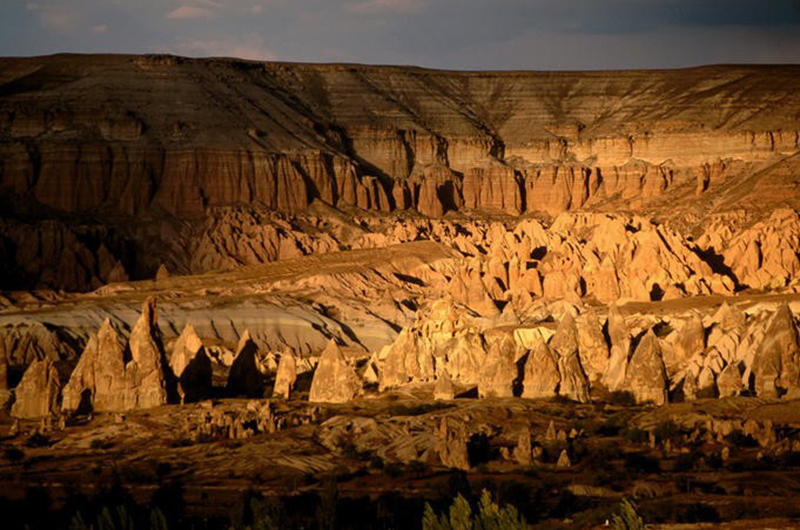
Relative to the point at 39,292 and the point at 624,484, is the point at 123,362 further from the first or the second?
the point at 39,292

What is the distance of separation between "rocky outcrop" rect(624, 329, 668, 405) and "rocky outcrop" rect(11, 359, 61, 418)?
27.0 m

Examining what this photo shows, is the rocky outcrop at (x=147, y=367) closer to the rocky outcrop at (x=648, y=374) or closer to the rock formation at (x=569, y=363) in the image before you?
the rock formation at (x=569, y=363)

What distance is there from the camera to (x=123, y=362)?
89.4 metres

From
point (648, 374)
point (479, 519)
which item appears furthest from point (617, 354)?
point (479, 519)

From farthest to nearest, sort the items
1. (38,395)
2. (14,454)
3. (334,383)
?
(334,383), (38,395), (14,454)

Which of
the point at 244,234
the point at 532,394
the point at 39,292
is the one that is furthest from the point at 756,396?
the point at 244,234

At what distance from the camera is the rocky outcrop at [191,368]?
9269 centimetres

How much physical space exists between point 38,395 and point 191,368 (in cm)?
926

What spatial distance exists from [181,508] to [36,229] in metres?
115

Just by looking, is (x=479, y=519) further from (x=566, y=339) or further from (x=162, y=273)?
(x=162, y=273)

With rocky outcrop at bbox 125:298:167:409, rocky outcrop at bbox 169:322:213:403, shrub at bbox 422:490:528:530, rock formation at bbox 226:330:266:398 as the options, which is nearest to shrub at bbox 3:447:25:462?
rocky outcrop at bbox 125:298:167:409

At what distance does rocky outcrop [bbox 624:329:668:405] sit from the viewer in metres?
86.8

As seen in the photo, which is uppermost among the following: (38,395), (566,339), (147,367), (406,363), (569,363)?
(566,339)

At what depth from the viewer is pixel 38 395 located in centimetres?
8862
